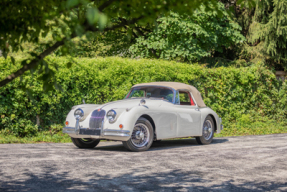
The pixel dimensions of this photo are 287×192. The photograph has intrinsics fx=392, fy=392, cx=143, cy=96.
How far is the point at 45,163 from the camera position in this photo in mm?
6707

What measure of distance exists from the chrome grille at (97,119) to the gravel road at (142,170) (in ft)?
2.14

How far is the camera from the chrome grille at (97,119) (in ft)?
27.8

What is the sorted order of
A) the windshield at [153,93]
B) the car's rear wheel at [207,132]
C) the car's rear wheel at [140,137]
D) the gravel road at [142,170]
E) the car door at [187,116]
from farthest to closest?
1. the car's rear wheel at [207,132]
2. the windshield at [153,93]
3. the car door at [187,116]
4. the car's rear wheel at [140,137]
5. the gravel road at [142,170]

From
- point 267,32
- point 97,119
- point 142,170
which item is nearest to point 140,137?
point 97,119

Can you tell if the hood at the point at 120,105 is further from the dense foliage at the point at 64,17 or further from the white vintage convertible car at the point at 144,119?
the dense foliage at the point at 64,17

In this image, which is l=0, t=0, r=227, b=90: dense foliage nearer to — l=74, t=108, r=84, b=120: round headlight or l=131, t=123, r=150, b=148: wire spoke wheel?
l=131, t=123, r=150, b=148: wire spoke wheel

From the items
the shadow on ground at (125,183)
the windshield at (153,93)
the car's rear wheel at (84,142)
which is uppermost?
the windshield at (153,93)

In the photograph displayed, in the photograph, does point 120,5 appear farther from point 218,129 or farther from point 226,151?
point 218,129

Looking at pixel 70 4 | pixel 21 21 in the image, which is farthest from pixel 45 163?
pixel 70 4

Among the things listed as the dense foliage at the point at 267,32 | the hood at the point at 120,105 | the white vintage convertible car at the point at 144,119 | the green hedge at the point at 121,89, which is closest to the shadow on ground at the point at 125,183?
the white vintage convertible car at the point at 144,119

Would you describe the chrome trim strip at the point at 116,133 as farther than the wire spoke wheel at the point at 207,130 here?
No

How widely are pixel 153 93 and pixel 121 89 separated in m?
2.48

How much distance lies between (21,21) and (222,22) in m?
17.3

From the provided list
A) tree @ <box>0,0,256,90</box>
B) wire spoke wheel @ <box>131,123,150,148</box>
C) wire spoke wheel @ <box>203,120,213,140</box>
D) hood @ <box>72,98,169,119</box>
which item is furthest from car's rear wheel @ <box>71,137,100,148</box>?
tree @ <box>0,0,256,90</box>
